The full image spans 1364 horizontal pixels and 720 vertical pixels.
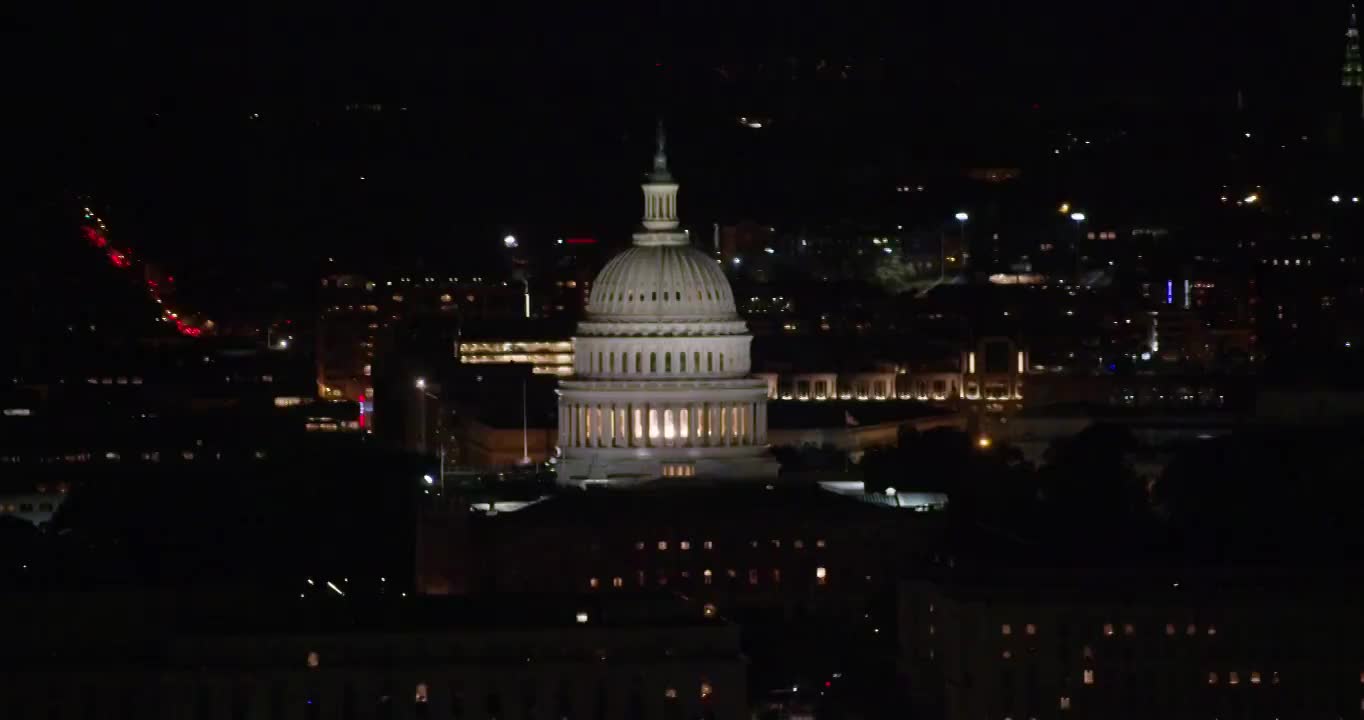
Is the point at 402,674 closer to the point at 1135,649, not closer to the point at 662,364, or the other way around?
the point at 1135,649

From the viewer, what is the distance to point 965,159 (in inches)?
7810

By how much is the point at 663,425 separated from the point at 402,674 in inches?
1452

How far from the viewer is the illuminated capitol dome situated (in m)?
116

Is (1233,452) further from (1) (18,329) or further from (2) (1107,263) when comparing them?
(2) (1107,263)

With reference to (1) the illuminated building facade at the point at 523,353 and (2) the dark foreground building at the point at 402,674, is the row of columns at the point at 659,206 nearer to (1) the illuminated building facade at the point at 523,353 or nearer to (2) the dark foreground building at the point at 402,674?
(1) the illuminated building facade at the point at 523,353

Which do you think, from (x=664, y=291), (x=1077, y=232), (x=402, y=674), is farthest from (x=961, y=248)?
(x=402, y=674)

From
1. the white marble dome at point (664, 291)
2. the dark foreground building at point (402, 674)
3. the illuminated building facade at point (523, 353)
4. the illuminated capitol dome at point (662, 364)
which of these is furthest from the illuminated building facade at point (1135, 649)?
the illuminated building facade at point (523, 353)

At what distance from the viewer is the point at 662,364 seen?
117m

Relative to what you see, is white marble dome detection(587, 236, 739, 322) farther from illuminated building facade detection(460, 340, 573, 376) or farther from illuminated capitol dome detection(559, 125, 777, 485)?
illuminated building facade detection(460, 340, 573, 376)

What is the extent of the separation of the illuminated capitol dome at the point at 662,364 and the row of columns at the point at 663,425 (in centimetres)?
2

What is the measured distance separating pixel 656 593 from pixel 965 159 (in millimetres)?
109432

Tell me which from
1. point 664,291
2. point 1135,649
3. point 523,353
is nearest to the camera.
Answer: point 1135,649

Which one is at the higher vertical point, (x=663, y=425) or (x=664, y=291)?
(x=664, y=291)

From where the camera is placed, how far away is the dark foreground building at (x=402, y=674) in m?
79.4
